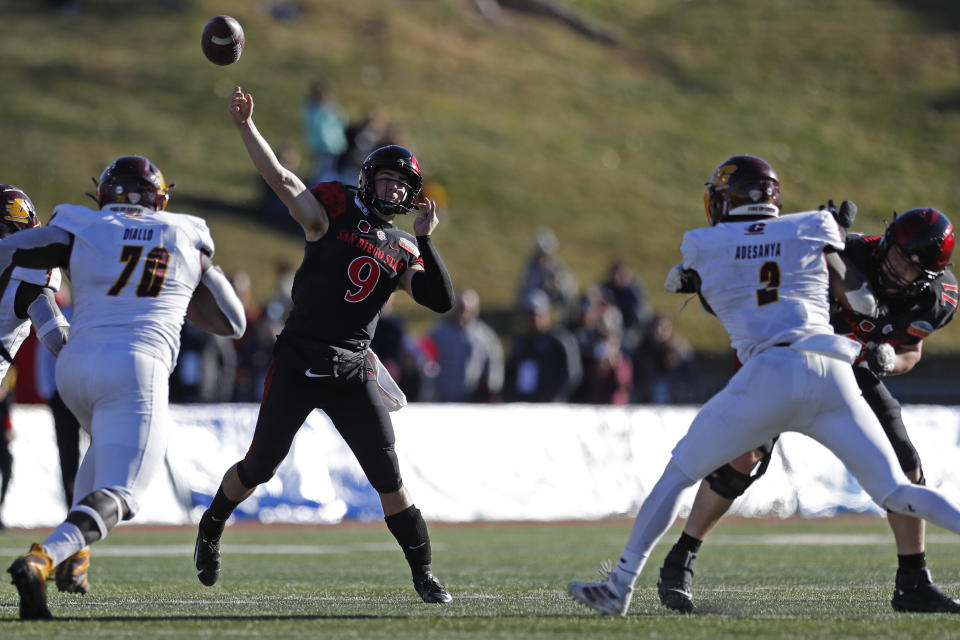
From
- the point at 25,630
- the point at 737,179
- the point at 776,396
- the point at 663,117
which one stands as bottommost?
the point at 25,630

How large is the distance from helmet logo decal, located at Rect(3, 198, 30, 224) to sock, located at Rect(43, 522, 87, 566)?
239cm

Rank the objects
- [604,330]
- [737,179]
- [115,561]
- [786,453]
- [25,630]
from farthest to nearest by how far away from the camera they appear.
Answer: [604,330]
[786,453]
[115,561]
[737,179]
[25,630]

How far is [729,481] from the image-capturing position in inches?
277

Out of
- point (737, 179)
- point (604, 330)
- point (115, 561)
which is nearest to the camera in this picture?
point (737, 179)

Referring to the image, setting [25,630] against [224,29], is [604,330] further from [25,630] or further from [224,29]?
[25,630]

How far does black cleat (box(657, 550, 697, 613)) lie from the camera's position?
6949 mm

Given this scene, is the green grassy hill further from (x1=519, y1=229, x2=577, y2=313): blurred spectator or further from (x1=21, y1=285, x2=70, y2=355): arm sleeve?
(x1=21, y1=285, x2=70, y2=355): arm sleeve

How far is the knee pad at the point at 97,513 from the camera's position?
6113 mm

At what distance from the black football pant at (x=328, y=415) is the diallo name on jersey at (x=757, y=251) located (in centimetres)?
188

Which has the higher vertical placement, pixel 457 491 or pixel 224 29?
pixel 224 29

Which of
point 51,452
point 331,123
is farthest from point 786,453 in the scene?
point 331,123

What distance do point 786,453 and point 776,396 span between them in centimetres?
945

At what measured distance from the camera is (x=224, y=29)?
7.33 meters

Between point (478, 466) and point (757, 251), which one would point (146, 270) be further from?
point (478, 466)
